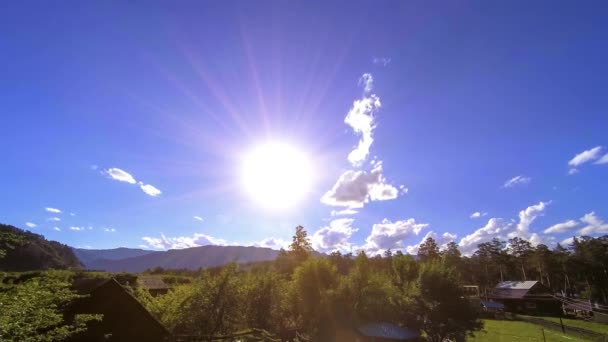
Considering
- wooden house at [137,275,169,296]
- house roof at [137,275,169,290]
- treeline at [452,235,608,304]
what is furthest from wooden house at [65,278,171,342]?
treeline at [452,235,608,304]

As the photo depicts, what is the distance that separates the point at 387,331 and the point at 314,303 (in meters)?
8.80

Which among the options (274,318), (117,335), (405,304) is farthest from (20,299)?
(405,304)

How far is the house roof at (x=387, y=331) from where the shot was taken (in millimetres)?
30031

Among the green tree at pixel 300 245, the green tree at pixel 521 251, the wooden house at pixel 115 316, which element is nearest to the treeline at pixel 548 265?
the green tree at pixel 521 251

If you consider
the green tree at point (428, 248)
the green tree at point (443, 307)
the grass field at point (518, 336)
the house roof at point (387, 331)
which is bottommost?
the grass field at point (518, 336)

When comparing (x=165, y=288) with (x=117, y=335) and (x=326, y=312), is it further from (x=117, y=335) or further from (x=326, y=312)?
(x=117, y=335)

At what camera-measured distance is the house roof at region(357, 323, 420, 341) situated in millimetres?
30031

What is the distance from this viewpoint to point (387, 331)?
3097 centimetres

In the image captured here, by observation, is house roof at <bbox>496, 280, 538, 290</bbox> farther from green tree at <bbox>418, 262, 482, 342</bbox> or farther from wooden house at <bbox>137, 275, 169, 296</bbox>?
wooden house at <bbox>137, 275, 169, 296</bbox>

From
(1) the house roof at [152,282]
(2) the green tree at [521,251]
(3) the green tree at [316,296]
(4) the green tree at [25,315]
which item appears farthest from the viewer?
(2) the green tree at [521,251]

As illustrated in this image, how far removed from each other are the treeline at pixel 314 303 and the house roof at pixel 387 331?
1225mm

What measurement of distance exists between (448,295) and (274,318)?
16.8 m

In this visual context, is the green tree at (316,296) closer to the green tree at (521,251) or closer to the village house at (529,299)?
the village house at (529,299)

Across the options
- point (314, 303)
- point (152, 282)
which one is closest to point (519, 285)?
point (314, 303)
